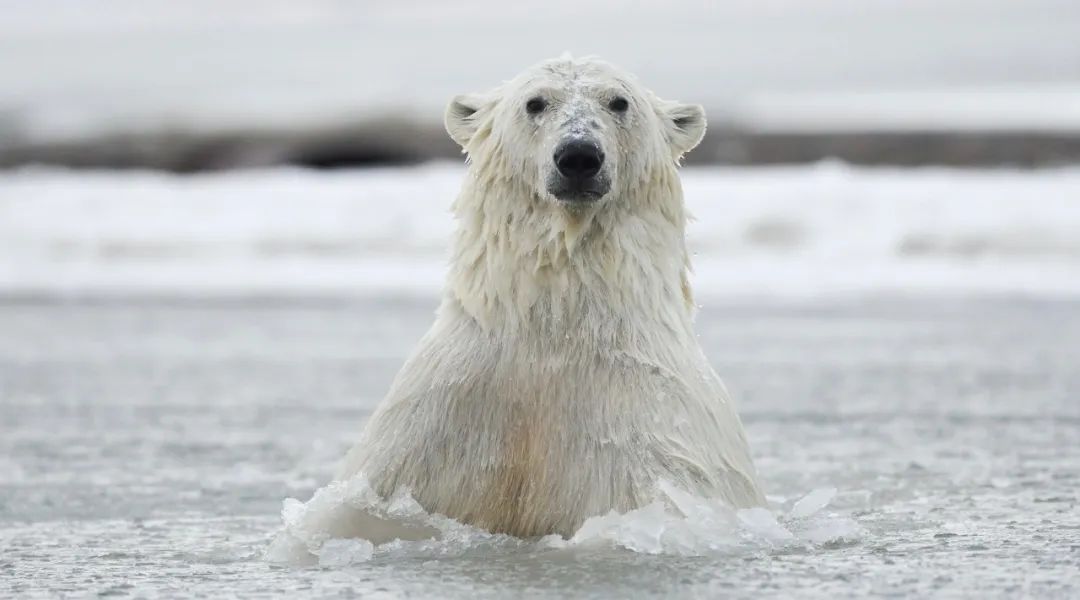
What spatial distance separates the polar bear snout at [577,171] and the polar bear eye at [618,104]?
0.89ft

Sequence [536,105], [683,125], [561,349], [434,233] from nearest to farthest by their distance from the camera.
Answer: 1. [561,349]
2. [536,105]
3. [683,125]
4. [434,233]

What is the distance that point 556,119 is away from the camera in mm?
4496

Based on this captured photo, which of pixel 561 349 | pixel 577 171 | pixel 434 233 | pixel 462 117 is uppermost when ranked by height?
pixel 434 233

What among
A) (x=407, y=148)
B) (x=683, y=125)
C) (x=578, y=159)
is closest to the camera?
(x=578, y=159)

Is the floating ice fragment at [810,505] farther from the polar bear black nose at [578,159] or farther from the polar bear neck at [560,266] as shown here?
the polar bear black nose at [578,159]

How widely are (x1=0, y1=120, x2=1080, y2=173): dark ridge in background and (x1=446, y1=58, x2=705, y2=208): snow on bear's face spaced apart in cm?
1903

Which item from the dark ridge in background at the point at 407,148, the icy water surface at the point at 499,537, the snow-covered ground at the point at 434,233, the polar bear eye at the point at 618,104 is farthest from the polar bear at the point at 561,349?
the dark ridge in background at the point at 407,148

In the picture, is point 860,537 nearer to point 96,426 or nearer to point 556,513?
point 556,513

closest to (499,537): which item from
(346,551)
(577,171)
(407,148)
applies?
(346,551)

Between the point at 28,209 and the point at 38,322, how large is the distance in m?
9.36

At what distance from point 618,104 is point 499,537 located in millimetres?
1140

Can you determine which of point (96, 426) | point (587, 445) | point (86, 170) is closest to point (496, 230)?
point (587, 445)

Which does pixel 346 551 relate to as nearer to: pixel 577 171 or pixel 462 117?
pixel 577 171

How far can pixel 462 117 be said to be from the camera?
16.1 feet
